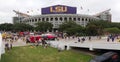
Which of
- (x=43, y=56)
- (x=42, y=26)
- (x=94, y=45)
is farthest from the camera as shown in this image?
(x=42, y=26)

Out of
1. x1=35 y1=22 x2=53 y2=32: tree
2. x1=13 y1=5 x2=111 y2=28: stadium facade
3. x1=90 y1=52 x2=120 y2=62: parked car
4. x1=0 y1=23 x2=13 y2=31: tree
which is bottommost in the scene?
x1=0 y1=23 x2=13 y2=31: tree

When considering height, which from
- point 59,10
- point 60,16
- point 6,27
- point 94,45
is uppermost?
point 94,45

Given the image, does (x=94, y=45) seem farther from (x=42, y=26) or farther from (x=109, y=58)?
(x=42, y=26)

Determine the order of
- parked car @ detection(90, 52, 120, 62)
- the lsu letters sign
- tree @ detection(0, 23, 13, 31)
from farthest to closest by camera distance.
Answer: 1. tree @ detection(0, 23, 13, 31)
2. the lsu letters sign
3. parked car @ detection(90, 52, 120, 62)

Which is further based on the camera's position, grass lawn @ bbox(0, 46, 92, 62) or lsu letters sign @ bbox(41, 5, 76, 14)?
lsu letters sign @ bbox(41, 5, 76, 14)

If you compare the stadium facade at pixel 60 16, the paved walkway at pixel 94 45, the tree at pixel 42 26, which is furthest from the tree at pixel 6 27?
the paved walkway at pixel 94 45

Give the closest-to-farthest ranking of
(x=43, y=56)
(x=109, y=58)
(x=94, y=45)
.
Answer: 1. (x=109, y=58)
2. (x=94, y=45)
3. (x=43, y=56)

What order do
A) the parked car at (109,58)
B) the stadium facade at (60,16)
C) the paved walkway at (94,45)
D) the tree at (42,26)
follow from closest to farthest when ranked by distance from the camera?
the parked car at (109,58)
the paved walkway at (94,45)
the tree at (42,26)
the stadium facade at (60,16)

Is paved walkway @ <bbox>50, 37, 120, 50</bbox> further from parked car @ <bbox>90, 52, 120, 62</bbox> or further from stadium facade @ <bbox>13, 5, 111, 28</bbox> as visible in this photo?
stadium facade @ <bbox>13, 5, 111, 28</bbox>

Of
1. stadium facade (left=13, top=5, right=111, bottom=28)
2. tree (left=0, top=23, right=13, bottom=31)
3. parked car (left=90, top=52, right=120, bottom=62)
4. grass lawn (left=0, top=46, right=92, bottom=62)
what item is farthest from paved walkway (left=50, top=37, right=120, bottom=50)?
tree (left=0, top=23, right=13, bottom=31)

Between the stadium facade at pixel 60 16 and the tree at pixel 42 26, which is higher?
the stadium facade at pixel 60 16

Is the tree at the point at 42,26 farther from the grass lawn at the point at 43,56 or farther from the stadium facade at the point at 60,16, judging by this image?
the grass lawn at the point at 43,56

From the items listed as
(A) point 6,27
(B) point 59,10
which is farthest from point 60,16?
(A) point 6,27

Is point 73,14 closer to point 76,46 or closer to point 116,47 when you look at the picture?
point 76,46
